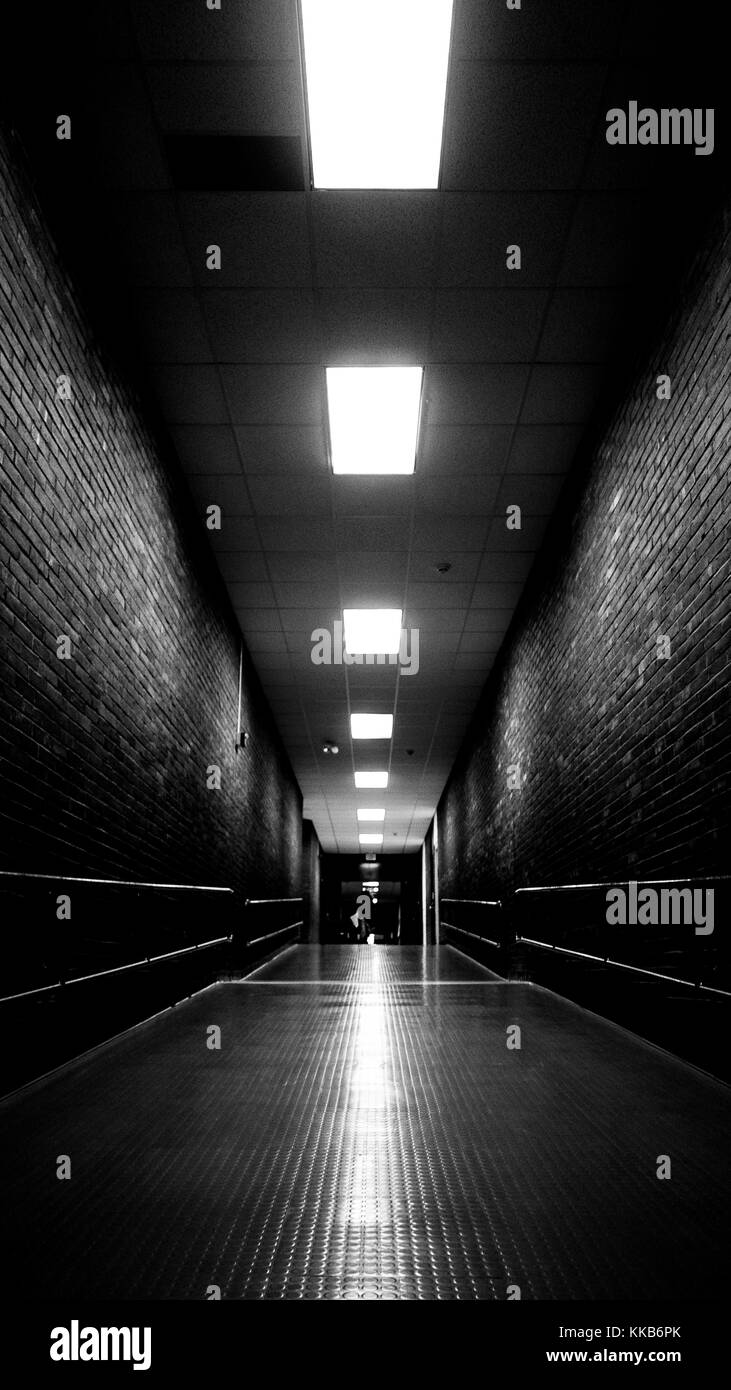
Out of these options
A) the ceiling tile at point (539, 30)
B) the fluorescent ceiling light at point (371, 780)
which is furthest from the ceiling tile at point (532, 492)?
the fluorescent ceiling light at point (371, 780)

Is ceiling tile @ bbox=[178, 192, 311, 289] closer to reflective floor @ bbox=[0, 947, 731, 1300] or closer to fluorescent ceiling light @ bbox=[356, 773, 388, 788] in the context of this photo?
reflective floor @ bbox=[0, 947, 731, 1300]

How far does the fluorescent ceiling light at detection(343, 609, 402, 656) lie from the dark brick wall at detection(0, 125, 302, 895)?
179 centimetres

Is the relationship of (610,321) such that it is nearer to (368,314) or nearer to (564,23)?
(368,314)

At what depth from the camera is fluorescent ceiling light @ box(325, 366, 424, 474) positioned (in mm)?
4457

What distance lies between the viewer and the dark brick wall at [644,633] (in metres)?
3.07

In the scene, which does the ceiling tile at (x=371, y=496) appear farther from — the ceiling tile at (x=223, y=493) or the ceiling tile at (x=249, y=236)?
the ceiling tile at (x=249, y=236)

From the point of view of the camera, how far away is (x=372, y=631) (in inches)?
311

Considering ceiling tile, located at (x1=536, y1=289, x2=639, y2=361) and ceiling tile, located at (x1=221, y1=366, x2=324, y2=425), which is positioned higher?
ceiling tile, located at (x1=536, y1=289, x2=639, y2=361)

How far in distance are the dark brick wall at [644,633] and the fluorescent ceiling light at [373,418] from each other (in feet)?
3.39

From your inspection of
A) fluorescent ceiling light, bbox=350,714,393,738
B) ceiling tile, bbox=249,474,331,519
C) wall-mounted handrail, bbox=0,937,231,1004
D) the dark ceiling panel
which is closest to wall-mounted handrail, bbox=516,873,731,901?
wall-mounted handrail, bbox=0,937,231,1004

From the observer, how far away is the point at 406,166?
3213mm

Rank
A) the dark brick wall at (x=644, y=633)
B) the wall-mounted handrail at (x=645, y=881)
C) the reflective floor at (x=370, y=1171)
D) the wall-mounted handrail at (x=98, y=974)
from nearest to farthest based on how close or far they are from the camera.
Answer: the reflective floor at (x=370, y=1171) → the wall-mounted handrail at (x=98, y=974) → the wall-mounted handrail at (x=645, y=881) → the dark brick wall at (x=644, y=633)

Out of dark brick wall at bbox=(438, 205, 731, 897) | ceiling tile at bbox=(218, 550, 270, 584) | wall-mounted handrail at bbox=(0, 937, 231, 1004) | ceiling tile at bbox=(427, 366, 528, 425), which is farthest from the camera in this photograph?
ceiling tile at bbox=(218, 550, 270, 584)

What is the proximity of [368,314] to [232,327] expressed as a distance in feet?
2.11
